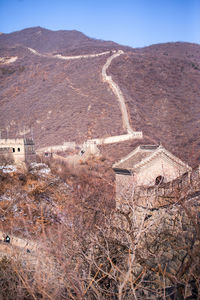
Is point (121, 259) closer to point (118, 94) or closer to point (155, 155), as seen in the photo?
point (155, 155)

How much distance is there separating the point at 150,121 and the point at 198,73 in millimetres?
23693

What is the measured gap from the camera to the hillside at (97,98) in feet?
132

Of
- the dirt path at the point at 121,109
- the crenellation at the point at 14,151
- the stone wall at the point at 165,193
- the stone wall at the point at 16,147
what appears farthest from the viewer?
the dirt path at the point at 121,109

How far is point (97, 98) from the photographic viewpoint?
4625 cm

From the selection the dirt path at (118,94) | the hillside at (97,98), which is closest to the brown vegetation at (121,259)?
the hillside at (97,98)

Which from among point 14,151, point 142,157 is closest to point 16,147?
point 14,151

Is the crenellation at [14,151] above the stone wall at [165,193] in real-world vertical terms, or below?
below

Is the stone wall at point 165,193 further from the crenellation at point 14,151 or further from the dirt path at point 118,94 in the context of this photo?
the dirt path at point 118,94

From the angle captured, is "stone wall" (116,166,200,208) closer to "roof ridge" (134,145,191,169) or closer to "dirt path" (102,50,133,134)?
"roof ridge" (134,145,191,169)

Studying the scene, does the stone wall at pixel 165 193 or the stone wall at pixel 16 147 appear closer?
the stone wall at pixel 165 193

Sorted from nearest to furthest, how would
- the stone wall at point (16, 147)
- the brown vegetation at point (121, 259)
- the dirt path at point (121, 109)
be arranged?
the brown vegetation at point (121, 259) → the stone wall at point (16, 147) → the dirt path at point (121, 109)

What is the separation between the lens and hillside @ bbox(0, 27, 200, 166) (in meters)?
40.1

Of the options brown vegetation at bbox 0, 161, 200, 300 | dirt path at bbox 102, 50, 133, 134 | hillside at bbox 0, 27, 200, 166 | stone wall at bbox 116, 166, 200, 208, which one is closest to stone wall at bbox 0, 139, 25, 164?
hillside at bbox 0, 27, 200, 166

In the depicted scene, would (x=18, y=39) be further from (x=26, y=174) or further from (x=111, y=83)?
(x=26, y=174)
